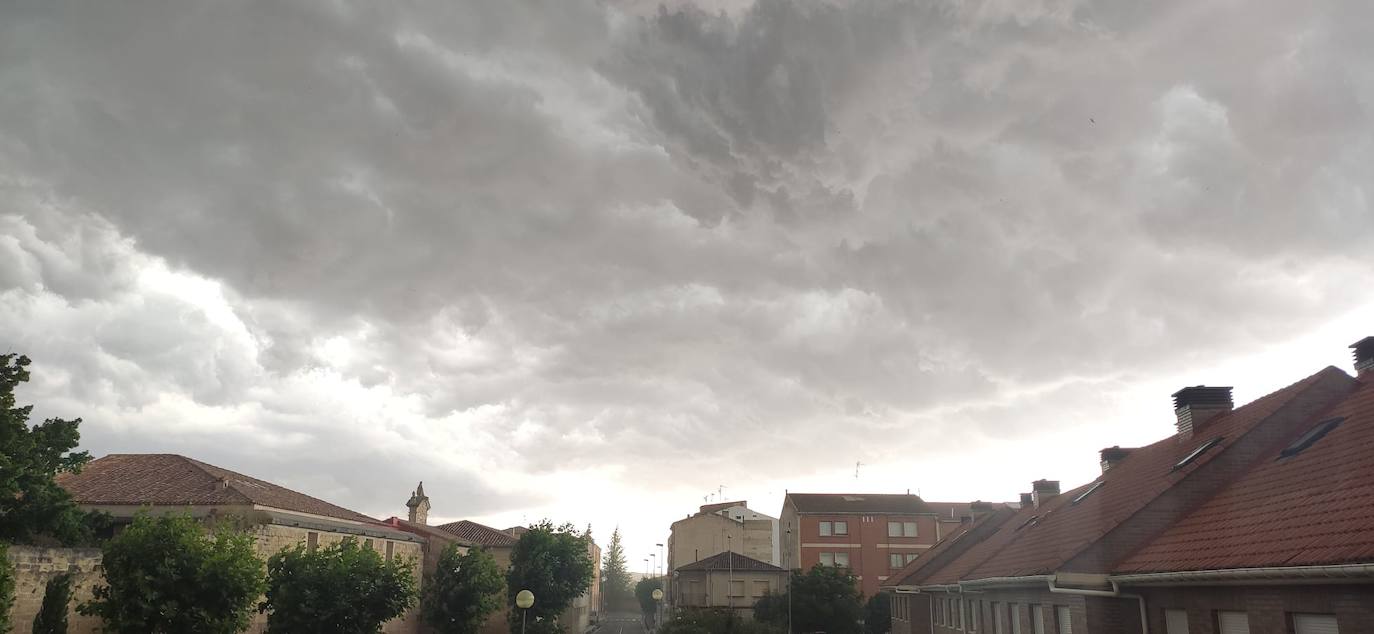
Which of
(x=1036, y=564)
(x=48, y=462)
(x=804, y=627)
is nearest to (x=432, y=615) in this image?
(x=48, y=462)

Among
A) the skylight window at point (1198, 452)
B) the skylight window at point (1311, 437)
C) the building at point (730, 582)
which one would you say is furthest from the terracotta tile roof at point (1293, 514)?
the building at point (730, 582)

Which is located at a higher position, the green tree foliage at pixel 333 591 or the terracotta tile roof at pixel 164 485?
the terracotta tile roof at pixel 164 485

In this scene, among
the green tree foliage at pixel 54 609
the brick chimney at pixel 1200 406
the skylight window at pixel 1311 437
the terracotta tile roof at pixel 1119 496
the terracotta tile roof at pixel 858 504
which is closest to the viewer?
the skylight window at pixel 1311 437

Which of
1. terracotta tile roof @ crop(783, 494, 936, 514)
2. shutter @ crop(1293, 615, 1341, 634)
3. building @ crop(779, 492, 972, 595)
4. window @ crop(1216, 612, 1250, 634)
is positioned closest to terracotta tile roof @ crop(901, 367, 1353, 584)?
window @ crop(1216, 612, 1250, 634)

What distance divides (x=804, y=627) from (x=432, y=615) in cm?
2293

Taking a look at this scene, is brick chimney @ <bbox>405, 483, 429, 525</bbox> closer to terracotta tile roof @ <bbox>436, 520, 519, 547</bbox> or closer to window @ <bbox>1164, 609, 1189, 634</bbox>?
terracotta tile roof @ <bbox>436, 520, 519, 547</bbox>

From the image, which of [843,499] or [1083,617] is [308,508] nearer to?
[1083,617]

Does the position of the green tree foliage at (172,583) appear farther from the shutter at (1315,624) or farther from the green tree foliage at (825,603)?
the green tree foliage at (825,603)

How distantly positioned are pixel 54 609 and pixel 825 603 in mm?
40295

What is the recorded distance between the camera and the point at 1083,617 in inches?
729

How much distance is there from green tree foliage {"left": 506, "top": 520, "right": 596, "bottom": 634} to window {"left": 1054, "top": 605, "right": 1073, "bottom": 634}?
Result: 32.1 meters

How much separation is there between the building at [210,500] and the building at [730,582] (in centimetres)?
3368

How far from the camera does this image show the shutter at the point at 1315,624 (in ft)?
39.3

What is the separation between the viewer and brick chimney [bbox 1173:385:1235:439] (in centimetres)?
2394
